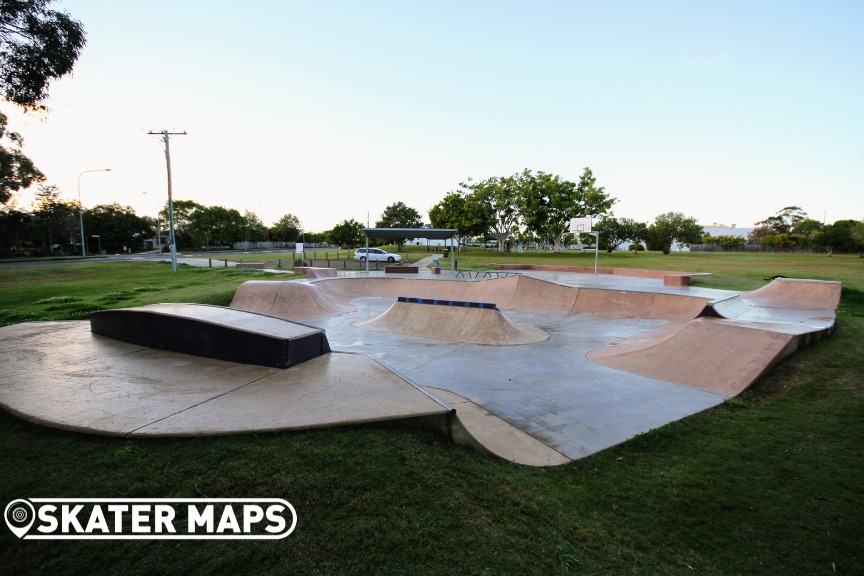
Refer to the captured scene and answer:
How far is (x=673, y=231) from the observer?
243 feet

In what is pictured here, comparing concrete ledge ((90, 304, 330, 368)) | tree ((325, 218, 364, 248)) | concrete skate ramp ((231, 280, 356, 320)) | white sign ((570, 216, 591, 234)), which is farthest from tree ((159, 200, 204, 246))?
concrete ledge ((90, 304, 330, 368))

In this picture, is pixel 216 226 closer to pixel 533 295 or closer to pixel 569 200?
pixel 569 200

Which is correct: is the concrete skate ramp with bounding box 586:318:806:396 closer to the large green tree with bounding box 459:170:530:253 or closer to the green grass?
the green grass

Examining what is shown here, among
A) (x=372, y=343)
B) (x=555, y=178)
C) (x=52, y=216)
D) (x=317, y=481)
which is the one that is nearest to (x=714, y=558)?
(x=317, y=481)

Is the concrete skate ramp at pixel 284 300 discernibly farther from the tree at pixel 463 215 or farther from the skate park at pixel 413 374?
the tree at pixel 463 215

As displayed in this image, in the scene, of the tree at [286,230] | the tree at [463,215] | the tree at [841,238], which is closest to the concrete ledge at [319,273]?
the tree at [463,215]

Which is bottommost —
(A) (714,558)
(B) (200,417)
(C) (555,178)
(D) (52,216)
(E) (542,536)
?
(A) (714,558)

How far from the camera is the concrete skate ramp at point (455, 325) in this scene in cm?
1002

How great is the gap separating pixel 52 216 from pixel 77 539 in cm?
6155

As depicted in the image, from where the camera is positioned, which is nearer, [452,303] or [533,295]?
[452,303]

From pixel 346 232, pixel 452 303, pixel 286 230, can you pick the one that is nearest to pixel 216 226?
pixel 286 230

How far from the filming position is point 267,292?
1370 centimetres

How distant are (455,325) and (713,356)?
558 centimetres

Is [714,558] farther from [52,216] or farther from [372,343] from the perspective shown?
[52,216]
